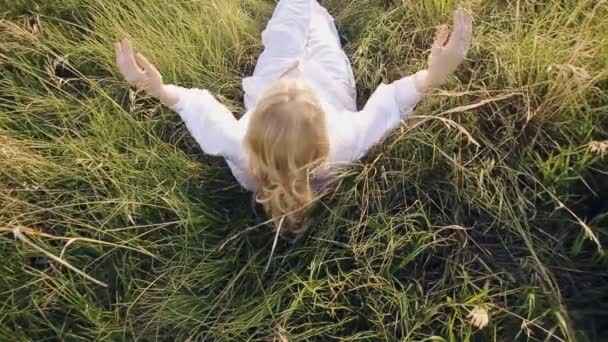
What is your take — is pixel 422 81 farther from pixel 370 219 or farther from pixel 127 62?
pixel 127 62

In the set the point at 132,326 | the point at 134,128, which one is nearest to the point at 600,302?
the point at 132,326

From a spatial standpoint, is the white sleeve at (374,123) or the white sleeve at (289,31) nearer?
the white sleeve at (374,123)

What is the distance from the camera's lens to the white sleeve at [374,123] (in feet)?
4.76

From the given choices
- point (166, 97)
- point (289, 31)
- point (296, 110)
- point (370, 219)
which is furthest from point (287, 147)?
point (289, 31)

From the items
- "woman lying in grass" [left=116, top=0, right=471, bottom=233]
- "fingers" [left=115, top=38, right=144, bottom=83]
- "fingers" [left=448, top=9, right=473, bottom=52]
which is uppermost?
"fingers" [left=115, top=38, right=144, bottom=83]

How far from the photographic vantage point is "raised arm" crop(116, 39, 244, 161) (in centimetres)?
146

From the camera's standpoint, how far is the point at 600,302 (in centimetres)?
131

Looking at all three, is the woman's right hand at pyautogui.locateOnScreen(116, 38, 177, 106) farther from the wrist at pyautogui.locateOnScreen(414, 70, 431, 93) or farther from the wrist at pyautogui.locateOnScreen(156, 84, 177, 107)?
the wrist at pyautogui.locateOnScreen(414, 70, 431, 93)

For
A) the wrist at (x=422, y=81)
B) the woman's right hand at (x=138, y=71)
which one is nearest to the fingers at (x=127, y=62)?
the woman's right hand at (x=138, y=71)

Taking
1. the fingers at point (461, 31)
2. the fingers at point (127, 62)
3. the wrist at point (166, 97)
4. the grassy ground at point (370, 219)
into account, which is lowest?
the grassy ground at point (370, 219)

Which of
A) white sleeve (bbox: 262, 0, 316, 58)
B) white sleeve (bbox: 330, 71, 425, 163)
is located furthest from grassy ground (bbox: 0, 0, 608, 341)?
white sleeve (bbox: 262, 0, 316, 58)

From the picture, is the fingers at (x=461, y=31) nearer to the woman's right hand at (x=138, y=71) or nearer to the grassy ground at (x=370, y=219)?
the grassy ground at (x=370, y=219)

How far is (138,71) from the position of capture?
146 cm

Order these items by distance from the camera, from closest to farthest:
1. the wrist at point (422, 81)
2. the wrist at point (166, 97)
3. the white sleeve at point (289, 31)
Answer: the wrist at point (422, 81)
the wrist at point (166, 97)
the white sleeve at point (289, 31)
